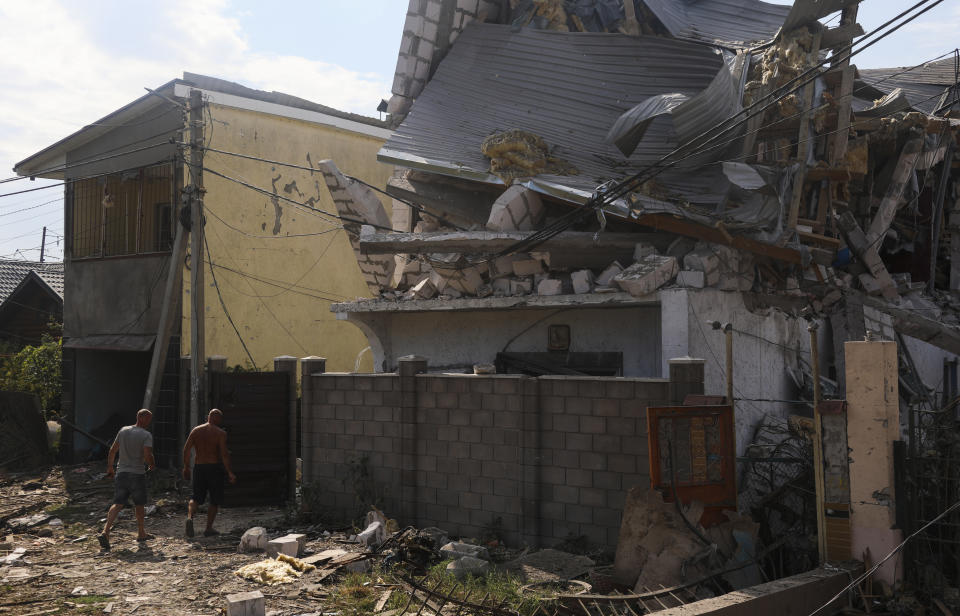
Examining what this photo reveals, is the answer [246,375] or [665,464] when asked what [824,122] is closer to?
[665,464]

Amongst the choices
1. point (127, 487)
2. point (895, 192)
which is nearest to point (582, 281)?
point (895, 192)

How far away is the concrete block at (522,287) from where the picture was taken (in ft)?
37.3

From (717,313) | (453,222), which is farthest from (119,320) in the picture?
(717,313)

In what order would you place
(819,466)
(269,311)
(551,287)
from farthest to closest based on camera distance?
1. (269,311)
2. (551,287)
3. (819,466)

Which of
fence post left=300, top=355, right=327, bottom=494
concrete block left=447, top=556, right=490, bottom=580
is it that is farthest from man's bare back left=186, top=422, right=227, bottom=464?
concrete block left=447, top=556, right=490, bottom=580

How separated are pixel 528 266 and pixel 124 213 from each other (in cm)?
1008

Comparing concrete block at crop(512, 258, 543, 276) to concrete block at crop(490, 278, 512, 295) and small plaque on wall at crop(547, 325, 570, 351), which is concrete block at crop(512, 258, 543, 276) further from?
small plaque on wall at crop(547, 325, 570, 351)

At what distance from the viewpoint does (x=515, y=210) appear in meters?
11.1

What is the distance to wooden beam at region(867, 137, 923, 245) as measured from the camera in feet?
41.6

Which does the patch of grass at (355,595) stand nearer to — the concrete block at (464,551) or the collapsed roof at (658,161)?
the concrete block at (464,551)

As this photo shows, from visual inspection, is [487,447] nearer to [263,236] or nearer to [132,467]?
[132,467]

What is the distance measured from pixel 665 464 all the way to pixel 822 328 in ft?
22.2

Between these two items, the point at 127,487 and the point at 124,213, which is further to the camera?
the point at 124,213

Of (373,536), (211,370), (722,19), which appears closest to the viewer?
(373,536)
